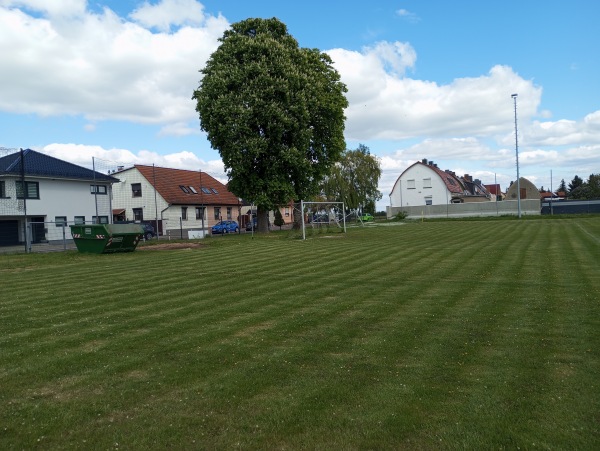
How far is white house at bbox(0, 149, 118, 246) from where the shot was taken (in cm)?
3497

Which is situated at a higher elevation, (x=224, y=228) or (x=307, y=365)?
(x=224, y=228)

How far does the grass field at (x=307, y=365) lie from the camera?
4.02m

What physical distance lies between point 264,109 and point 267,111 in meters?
0.33

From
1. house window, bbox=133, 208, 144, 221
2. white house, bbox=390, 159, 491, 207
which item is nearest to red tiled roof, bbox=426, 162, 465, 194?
white house, bbox=390, 159, 491, 207

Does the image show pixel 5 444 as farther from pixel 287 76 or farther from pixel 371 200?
pixel 371 200

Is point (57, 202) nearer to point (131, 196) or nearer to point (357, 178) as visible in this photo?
point (131, 196)

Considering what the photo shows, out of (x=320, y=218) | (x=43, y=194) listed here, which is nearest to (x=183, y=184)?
(x=43, y=194)

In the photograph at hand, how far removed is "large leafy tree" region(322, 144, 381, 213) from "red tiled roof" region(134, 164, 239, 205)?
45.4 feet

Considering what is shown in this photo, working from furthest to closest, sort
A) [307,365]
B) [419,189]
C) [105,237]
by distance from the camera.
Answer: [419,189] < [105,237] < [307,365]

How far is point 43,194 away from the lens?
3869cm

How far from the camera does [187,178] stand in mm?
55812

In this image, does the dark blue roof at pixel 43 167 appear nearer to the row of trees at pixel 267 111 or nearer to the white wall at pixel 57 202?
the white wall at pixel 57 202

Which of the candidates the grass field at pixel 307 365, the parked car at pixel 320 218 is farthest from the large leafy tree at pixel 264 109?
the grass field at pixel 307 365

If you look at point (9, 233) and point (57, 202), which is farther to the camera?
point (57, 202)
